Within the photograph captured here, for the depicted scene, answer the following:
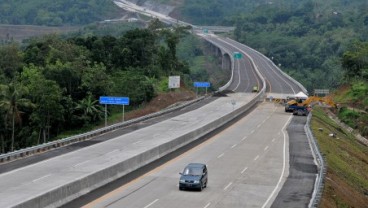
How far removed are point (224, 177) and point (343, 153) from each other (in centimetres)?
2397

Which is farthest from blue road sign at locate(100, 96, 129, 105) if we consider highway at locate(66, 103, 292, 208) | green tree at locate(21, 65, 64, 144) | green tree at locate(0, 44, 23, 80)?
green tree at locate(0, 44, 23, 80)

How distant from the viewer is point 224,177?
1802 inches

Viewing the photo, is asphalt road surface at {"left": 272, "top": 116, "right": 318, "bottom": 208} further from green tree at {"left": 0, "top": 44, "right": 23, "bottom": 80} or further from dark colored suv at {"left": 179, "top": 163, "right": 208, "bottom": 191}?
green tree at {"left": 0, "top": 44, "right": 23, "bottom": 80}

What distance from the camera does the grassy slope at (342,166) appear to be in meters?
44.3

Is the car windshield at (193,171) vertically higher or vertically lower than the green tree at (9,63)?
lower

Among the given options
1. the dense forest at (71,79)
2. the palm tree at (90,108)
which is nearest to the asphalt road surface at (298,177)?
the palm tree at (90,108)

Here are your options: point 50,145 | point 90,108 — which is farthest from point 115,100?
point 50,145

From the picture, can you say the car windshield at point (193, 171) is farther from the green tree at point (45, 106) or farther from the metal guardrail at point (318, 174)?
the green tree at point (45, 106)

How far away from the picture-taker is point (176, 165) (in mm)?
49969

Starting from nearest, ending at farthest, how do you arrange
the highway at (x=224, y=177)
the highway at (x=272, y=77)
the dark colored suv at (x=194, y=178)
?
the highway at (x=224, y=177) → the dark colored suv at (x=194, y=178) → the highway at (x=272, y=77)

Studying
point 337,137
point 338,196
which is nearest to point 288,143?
point 337,137

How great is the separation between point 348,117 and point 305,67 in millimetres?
90919

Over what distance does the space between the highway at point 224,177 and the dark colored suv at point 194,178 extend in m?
0.42

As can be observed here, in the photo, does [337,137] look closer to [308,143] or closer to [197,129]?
[308,143]
